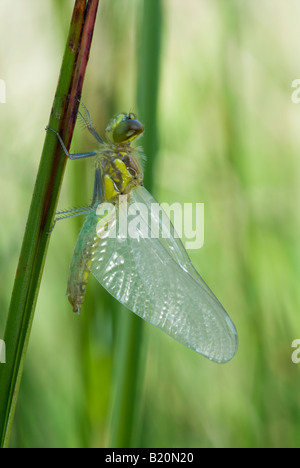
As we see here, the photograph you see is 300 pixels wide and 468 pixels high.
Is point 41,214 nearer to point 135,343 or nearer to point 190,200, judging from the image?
point 135,343

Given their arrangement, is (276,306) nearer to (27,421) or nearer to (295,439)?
(295,439)

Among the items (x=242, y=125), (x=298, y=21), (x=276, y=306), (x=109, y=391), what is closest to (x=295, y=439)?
(x=276, y=306)

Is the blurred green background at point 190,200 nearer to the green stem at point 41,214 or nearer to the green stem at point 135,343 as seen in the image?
the green stem at point 135,343

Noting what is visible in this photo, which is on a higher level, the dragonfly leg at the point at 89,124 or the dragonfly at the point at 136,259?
the dragonfly leg at the point at 89,124

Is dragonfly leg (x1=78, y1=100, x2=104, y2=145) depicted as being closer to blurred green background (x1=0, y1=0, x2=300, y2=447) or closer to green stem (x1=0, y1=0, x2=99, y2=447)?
blurred green background (x1=0, y1=0, x2=300, y2=447)

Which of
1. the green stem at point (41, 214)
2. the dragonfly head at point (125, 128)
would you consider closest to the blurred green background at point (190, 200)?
the dragonfly head at point (125, 128)

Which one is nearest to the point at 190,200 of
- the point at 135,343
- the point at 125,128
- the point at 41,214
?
the point at 125,128
